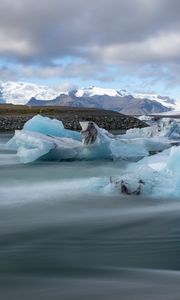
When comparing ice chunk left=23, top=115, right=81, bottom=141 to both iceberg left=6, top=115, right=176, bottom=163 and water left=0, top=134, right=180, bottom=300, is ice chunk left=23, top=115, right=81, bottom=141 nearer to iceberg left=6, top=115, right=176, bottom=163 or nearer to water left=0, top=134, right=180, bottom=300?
iceberg left=6, top=115, right=176, bottom=163

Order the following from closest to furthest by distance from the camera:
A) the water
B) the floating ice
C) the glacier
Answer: the water < the glacier < the floating ice

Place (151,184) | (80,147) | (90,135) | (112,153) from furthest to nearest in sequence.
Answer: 1. (112,153)
2. (80,147)
3. (90,135)
4. (151,184)

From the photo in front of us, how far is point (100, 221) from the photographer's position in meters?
7.91

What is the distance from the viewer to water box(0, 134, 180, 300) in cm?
→ 459

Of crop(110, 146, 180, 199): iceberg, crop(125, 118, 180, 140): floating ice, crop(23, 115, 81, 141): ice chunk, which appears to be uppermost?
crop(23, 115, 81, 141): ice chunk

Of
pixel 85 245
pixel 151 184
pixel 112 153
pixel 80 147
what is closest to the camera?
pixel 85 245

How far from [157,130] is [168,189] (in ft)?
67.9

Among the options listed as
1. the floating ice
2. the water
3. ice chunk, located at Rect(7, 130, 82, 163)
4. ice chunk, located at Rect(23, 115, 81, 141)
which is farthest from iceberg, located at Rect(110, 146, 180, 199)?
the floating ice

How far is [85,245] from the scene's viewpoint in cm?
648

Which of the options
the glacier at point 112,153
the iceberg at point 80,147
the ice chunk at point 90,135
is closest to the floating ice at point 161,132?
the glacier at point 112,153

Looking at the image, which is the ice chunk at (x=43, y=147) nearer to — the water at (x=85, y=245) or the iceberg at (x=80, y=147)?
the iceberg at (x=80, y=147)

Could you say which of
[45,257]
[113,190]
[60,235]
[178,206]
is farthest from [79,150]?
[45,257]

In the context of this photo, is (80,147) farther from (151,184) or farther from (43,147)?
(151,184)

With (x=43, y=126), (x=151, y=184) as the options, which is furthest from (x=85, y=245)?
(x=43, y=126)
